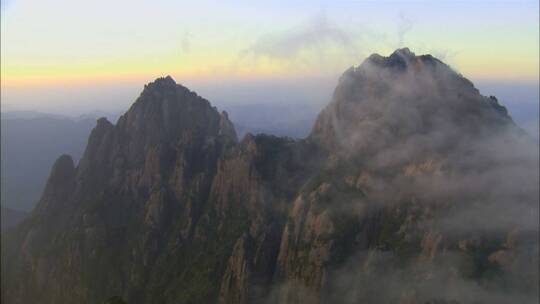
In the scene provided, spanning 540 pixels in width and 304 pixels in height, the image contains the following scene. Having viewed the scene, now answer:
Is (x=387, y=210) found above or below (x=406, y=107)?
below

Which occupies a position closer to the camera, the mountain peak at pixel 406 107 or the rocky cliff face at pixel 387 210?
the rocky cliff face at pixel 387 210

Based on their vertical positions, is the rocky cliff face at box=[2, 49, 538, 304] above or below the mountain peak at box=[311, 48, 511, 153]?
below

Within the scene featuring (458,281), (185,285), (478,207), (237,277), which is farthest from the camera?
(185,285)

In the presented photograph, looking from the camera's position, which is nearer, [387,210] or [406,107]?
[387,210]

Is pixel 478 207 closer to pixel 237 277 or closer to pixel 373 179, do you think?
pixel 373 179

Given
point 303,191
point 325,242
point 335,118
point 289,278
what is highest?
point 335,118

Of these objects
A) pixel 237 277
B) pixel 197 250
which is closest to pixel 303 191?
pixel 237 277

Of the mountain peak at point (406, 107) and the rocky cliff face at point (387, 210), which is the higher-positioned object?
the mountain peak at point (406, 107)

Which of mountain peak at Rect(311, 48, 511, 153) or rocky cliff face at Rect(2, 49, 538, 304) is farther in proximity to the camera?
mountain peak at Rect(311, 48, 511, 153)

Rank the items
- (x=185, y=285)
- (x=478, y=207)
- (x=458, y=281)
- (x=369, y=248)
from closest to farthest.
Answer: (x=458, y=281)
(x=478, y=207)
(x=369, y=248)
(x=185, y=285)

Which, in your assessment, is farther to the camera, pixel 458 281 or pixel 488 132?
pixel 488 132

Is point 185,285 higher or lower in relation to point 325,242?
lower
